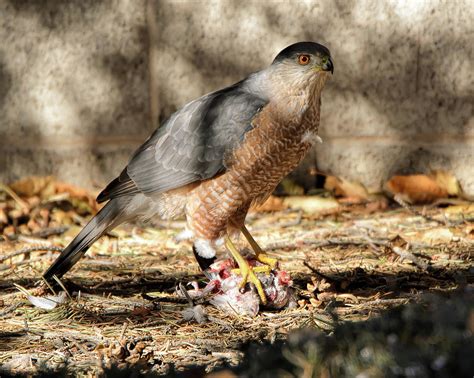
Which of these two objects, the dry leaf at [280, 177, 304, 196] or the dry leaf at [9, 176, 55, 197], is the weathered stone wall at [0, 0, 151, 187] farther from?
the dry leaf at [280, 177, 304, 196]

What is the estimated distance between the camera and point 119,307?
425 centimetres

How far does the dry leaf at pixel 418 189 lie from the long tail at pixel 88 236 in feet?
7.94

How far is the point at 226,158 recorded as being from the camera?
4.51 metres

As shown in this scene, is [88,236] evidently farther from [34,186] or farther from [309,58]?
[34,186]

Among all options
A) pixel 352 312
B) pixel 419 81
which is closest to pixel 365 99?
pixel 419 81

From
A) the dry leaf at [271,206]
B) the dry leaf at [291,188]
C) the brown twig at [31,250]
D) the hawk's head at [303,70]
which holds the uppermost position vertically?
the hawk's head at [303,70]

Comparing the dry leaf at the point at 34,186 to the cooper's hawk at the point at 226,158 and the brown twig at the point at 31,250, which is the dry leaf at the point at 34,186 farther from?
the cooper's hawk at the point at 226,158

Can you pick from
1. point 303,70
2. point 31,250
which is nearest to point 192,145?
point 303,70

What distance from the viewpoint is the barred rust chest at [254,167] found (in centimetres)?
447

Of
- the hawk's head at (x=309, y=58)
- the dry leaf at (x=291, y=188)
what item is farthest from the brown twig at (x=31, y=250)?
the dry leaf at (x=291, y=188)

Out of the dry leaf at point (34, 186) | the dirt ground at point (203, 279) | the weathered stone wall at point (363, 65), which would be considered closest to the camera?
the dirt ground at point (203, 279)

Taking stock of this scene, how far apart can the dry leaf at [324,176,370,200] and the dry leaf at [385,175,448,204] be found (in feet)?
0.87

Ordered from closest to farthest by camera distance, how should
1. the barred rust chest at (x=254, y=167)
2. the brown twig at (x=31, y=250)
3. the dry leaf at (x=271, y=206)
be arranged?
A: the barred rust chest at (x=254, y=167), the brown twig at (x=31, y=250), the dry leaf at (x=271, y=206)

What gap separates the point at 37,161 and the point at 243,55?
72.3 inches
